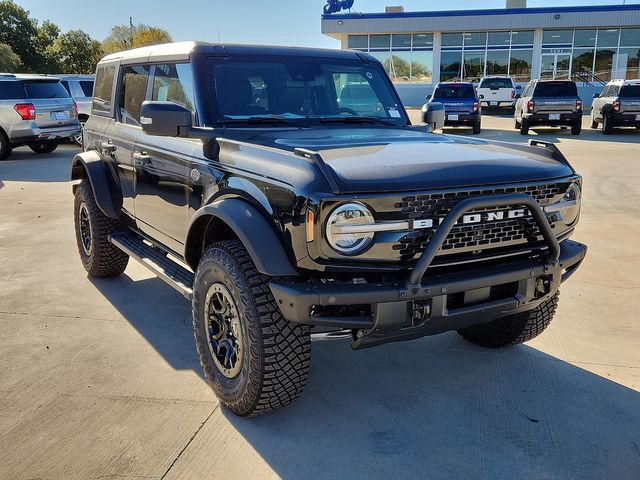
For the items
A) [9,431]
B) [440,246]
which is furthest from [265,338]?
[9,431]

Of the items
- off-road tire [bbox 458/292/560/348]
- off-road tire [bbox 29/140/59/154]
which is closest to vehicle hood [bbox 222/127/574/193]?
off-road tire [bbox 458/292/560/348]

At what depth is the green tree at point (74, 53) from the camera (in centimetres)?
5362

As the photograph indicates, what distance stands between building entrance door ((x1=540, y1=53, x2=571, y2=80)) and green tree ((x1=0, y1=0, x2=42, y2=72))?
41.6 meters

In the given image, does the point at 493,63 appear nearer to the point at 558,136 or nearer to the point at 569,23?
the point at 569,23

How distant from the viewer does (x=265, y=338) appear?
2799 millimetres

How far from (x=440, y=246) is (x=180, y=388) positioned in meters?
1.78

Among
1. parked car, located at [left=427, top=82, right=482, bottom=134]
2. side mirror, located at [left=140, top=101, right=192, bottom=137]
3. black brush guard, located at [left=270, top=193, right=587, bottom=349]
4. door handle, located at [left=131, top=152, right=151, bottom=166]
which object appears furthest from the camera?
parked car, located at [left=427, top=82, right=482, bottom=134]

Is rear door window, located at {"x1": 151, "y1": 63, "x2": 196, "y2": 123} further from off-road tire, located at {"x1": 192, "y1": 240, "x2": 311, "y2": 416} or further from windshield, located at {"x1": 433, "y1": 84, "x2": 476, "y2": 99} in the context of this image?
windshield, located at {"x1": 433, "y1": 84, "x2": 476, "y2": 99}

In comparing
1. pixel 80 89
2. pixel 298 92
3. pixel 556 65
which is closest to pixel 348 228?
pixel 298 92

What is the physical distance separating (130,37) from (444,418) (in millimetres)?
69065

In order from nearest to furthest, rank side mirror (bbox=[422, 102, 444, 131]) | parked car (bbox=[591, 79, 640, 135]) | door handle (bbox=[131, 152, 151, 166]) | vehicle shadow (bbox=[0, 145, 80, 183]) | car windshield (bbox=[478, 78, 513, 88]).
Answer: door handle (bbox=[131, 152, 151, 166]) < side mirror (bbox=[422, 102, 444, 131]) < vehicle shadow (bbox=[0, 145, 80, 183]) < parked car (bbox=[591, 79, 640, 135]) < car windshield (bbox=[478, 78, 513, 88])

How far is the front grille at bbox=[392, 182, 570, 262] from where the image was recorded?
265 cm

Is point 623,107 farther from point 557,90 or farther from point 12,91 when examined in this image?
point 12,91

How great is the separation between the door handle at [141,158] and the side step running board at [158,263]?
65cm
